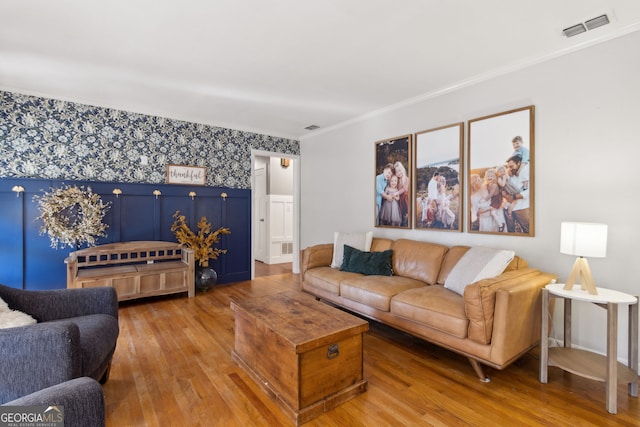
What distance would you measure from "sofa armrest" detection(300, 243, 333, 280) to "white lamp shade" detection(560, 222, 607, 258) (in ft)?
8.58

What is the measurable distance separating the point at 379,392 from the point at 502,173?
2.34 meters

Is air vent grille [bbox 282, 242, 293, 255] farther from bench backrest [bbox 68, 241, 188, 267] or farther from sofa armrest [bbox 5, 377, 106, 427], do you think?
sofa armrest [bbox 5, 377, 106, 427]

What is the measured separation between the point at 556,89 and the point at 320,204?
11.7 feet

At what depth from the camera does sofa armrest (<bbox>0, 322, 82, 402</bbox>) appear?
4.54ft

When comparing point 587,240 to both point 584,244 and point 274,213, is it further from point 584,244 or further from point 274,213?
point 274,213

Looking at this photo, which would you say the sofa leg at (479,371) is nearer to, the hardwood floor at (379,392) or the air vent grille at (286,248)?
the hardwood floor at (379,392)

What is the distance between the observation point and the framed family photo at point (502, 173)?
113 inches

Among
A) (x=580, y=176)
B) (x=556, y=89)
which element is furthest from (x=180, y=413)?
(x=556, y=89)

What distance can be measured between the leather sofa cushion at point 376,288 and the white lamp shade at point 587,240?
1.33 metres

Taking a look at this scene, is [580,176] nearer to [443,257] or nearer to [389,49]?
[443,257]

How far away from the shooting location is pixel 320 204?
17.9ft

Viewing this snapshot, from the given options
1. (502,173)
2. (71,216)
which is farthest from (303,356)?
(71,216)

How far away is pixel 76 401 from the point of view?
1.07 meters

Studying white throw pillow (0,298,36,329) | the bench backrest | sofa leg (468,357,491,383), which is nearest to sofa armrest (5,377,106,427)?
white throw pillow (0,298,36,329)
